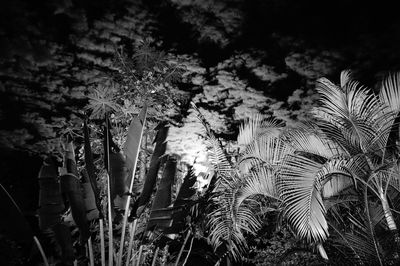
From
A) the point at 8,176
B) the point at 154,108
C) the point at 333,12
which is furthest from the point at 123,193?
the point at 8,176

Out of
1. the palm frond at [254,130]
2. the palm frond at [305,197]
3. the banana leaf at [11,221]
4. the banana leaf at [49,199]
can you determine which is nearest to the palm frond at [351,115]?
the palm frond at [305,197]

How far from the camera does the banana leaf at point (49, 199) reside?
8.60 ft

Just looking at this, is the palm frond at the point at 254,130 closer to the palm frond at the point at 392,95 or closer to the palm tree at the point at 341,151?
the palm tree at the point at 341,151

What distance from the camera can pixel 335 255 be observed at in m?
5.14

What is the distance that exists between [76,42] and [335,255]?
5.47 meters

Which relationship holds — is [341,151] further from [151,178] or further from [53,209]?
[53,209]

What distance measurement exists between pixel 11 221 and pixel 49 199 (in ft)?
1.10

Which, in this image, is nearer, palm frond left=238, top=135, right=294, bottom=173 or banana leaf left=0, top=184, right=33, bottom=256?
banana leaf left=0, top=184, right=33, bottom=256

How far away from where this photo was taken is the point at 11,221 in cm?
258

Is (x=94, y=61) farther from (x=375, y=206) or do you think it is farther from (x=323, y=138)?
(x=375, y=206)

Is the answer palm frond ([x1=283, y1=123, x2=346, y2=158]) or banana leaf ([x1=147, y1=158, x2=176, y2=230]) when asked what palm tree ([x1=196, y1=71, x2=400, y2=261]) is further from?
banana leaf ([x1=147, y1=158, x2=176, y2=230])

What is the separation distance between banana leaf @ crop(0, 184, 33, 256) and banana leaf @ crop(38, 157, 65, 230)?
16cm

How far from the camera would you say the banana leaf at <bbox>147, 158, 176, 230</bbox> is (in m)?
3.09

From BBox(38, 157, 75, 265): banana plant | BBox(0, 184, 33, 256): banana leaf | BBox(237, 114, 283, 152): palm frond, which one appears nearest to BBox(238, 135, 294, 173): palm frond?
BBox(237, 114, 283, 152): palm frond
